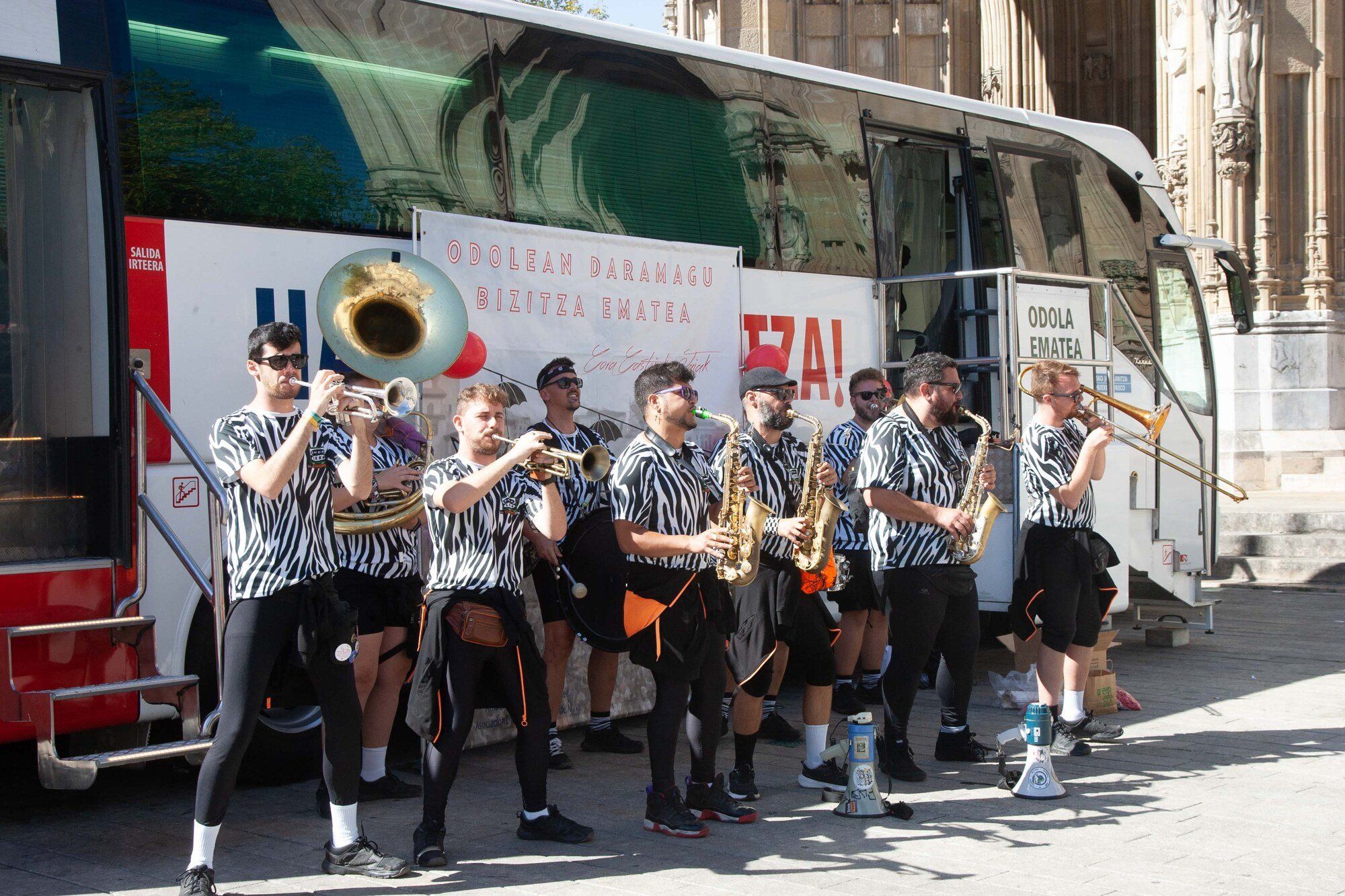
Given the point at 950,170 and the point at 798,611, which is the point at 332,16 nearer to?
the point at 798,611

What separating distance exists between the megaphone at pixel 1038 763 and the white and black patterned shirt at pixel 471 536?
7.94ft

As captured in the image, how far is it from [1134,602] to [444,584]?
6.98 m

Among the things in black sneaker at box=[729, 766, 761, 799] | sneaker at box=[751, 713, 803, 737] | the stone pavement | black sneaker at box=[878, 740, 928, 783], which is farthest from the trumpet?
A: sneaker at box=[751, 713, 803, 737]

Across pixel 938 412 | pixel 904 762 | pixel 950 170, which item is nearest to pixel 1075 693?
pixel 904 762

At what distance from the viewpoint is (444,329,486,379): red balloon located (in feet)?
22.4

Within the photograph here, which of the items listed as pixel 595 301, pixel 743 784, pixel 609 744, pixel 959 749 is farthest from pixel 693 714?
pixel 595 301

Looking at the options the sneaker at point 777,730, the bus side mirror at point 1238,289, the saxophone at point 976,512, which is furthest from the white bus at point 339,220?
→ the sneaker at point 777,730

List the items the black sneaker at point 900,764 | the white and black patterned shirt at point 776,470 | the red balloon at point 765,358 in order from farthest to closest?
the red balloon at point 765,358 < the black sneaker at point 900,764 < the white and black patterned shirt at point 776,470

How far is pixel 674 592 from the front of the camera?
18.2 feet

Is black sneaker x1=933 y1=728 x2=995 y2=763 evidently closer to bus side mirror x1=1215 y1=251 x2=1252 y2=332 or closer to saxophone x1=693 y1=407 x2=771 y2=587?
saxophone x1=693 y1=407 x2=771 y2=587

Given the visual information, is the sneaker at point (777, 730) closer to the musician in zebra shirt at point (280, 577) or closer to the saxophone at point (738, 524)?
the saxophone at point (738, 524)

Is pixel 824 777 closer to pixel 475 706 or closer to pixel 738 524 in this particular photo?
pixel 738 524

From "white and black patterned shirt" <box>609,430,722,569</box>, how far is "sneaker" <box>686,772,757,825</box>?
0.94m

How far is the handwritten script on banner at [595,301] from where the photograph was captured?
7.01 meters
